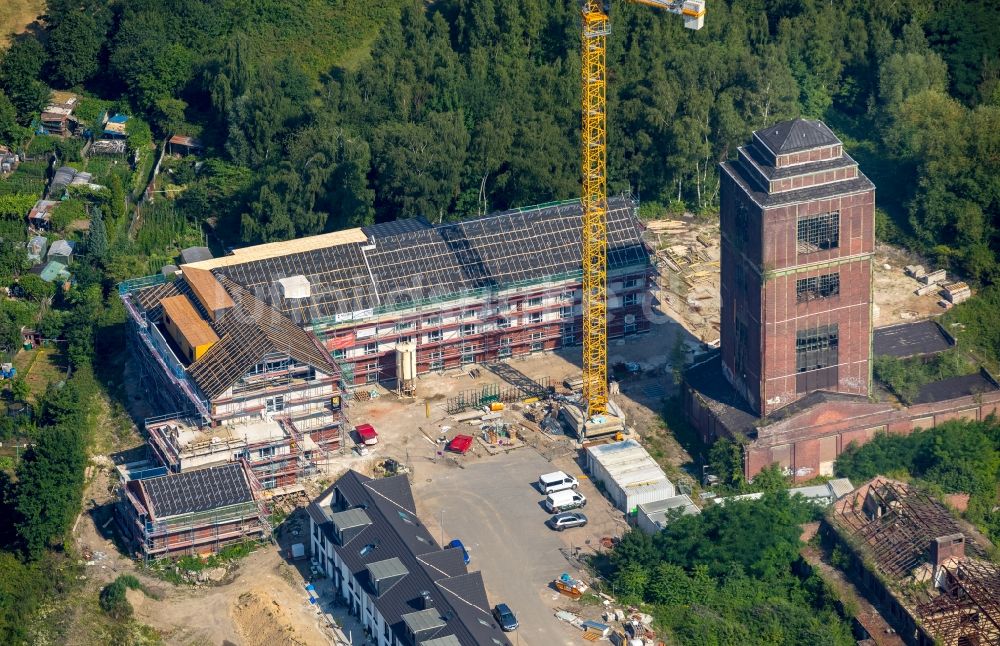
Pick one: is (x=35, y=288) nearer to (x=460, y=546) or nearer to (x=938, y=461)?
(x=460, y=546)

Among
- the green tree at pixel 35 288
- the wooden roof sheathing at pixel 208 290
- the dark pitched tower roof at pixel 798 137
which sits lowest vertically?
the green tree at pixel 35 288

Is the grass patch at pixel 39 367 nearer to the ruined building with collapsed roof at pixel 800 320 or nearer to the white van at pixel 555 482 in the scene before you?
the white van at pixel 555 482

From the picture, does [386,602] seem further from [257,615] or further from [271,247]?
[271,247]

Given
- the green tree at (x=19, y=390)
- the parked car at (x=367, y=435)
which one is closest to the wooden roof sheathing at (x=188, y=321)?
the green tree at (x=19, y=390)

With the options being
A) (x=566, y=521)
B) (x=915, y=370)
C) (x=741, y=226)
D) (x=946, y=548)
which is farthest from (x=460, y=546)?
(x=915, y=370)

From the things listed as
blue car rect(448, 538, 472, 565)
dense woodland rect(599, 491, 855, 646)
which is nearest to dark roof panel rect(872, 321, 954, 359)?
dense woodland rect(599, 491, 855, 646)

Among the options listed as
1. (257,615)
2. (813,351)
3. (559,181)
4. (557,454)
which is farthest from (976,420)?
(257,615)
